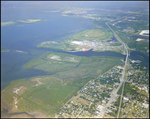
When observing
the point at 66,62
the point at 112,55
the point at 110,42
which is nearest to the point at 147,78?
the point at 112,55

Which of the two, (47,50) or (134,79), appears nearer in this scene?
(134,79)

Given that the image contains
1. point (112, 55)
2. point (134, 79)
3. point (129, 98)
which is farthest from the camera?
point (112, 55)

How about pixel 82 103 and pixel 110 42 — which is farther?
pixel 110 42

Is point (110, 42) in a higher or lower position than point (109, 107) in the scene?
higher

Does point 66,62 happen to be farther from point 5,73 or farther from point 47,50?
point 5,73

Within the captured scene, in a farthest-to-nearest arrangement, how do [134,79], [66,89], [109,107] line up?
[134,79] < [66,89] < [109,107]

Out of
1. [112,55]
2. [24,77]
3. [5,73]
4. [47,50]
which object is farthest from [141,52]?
[5,73]

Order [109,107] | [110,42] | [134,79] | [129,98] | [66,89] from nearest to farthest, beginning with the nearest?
[109,107] → [129,98] → [66,89] → [134,79] → [110,42]

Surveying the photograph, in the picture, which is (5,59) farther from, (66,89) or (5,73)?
(66,89)

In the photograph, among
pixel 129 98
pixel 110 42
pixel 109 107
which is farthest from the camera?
pixel 110 42
